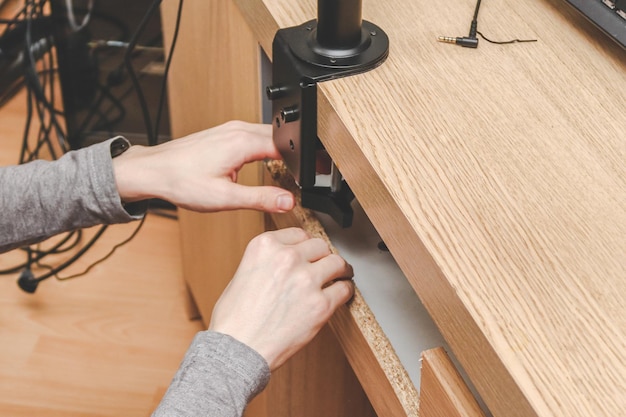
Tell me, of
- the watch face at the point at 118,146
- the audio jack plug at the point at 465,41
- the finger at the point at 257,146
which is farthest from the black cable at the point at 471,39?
the watch face at the point at 118,146

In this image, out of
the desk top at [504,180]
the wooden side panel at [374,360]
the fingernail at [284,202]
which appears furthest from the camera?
Answer: the fingernail at [284,202]

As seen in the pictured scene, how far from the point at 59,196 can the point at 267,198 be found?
21cm

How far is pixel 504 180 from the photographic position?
→ 1.52 ft

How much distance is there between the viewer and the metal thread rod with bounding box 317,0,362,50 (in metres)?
0.53

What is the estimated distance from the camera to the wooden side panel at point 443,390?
45 centimetres

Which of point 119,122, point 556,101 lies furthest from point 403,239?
point 119,122

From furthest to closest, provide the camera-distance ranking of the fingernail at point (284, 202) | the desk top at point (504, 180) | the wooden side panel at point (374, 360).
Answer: the fingernail at point (284, 202) → the wooden side panel at point (374, 360) → the desk top at point (504, 180)

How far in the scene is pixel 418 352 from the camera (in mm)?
561

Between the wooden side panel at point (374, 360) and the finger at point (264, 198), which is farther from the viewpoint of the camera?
the finger at point (264, 198)

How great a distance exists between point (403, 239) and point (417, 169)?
0.15ft

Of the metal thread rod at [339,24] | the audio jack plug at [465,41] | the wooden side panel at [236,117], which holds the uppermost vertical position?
the metal thread rod at [339,24]

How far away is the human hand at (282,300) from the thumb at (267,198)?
0.17 ft

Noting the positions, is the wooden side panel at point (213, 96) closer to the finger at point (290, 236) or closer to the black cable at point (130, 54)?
the black cable at point (130, 54)

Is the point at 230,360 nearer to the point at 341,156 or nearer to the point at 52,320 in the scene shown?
the point at 341,156
